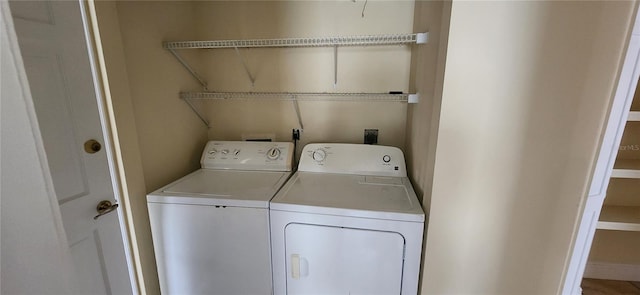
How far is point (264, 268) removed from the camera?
4.60 feet

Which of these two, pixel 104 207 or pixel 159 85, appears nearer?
pixel 104 207

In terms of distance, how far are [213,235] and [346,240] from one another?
0.75m

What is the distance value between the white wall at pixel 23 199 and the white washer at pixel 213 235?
80 cm

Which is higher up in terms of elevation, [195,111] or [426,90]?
[426,90]

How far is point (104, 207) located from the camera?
1252mm

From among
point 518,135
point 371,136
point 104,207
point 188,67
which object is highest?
point 188,67

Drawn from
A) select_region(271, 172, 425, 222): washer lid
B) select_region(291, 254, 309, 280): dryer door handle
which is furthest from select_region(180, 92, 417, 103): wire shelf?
select_region(291, 254, 309, 280): dryer door handle

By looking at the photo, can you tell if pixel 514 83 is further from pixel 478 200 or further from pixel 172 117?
pixel 172 117

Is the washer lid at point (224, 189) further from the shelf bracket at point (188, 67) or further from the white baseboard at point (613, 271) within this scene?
the white baseboard at point (613, 271)

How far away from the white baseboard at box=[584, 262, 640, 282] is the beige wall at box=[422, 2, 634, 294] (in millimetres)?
1615

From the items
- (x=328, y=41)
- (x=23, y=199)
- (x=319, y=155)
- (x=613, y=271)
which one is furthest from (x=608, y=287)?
(x=23, y=199)

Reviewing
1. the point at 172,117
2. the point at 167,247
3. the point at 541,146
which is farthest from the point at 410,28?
the point at 167,247

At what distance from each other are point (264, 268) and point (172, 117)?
1.18 m

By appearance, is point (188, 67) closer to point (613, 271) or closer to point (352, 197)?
point (352, 197)
